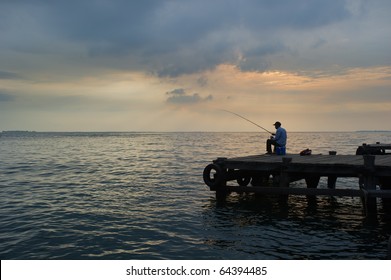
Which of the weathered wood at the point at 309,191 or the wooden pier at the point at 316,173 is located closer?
the wooden pier at the point at 316,173

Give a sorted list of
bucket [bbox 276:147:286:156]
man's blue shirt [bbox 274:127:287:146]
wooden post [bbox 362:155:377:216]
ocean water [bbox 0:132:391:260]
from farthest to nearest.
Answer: bucket [bbox 276:147:286:156] < man's blue shirt [bbox 274:127:287:146] < wooden post [bbox 362:155:377:216] < ocean water [bbox 0:132:391:260]

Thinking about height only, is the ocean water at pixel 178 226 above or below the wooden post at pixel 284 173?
below

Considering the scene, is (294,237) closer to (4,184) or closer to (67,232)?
(67,232)

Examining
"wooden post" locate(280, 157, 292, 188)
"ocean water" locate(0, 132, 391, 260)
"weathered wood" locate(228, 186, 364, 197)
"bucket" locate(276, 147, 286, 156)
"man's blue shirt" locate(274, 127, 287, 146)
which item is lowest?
"ocean water" locate(0, 132, 391, 260)

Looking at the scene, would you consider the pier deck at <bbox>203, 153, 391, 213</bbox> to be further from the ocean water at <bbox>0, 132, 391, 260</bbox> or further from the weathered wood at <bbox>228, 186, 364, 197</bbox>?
the ocean water at <bbox>0, 132, 391, 260</bbox>

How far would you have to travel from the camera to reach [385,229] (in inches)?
445

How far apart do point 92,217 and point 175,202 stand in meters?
3.89

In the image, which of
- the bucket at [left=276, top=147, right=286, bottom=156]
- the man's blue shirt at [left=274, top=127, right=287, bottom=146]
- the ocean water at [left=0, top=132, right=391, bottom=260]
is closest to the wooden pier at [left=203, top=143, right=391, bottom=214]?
the ocean water at [left=0, top=132, right=391, bottom=260]

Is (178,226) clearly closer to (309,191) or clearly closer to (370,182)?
(309,191)

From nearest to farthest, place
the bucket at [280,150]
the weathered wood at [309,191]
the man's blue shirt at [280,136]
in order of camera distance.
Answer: the weathered wood at [309,191]
the man's blue shirt at [280,136]
the bucket at [280,150]

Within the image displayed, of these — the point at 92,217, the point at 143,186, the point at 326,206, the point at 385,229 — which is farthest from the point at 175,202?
the point at 385,229

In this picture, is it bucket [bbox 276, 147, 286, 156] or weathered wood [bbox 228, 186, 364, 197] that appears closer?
weathered wood [bbox 228, 186, 364, 197]

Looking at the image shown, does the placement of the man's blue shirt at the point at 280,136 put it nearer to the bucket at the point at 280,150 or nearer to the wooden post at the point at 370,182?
the bucket at the point at 280,150

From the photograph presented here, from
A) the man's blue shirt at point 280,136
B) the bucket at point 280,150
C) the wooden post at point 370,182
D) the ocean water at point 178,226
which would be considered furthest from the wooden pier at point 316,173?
the man's blue shirt at point 280,136
